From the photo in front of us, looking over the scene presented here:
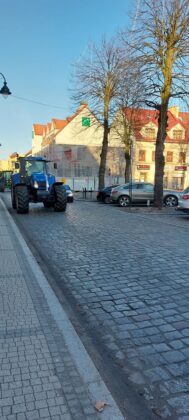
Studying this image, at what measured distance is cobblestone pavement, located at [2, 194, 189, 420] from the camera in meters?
2.81

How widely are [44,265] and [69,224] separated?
16.8 ft

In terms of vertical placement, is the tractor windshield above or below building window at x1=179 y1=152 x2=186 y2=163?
below

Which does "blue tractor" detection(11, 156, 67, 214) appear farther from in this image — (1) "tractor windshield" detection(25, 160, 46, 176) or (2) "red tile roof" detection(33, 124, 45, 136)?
(2) "red tile roof" detection(33, 124, 45, 136)

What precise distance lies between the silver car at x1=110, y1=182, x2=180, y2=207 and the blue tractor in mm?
6780

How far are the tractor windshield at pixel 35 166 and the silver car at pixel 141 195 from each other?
675 cm

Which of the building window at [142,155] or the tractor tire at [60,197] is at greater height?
the building window at [142,155]

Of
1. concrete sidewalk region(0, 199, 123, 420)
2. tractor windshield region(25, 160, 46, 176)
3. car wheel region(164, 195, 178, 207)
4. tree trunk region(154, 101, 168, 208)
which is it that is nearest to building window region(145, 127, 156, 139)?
car wheel region(164, 195, 178, 207)

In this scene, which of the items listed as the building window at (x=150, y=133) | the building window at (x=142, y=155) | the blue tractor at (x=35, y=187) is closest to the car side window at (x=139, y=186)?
the blue tractor at (x=35, y=187)

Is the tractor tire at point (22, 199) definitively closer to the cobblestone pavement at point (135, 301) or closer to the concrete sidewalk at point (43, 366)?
the cobblestone pavement at point (135, 301)

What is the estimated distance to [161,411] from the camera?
98.5 inches

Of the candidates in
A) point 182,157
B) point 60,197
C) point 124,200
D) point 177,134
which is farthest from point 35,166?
point 177,134

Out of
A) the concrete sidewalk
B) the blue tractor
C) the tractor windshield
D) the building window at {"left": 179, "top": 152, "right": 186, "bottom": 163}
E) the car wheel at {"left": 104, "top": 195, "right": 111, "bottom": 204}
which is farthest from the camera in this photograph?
the building window at {"left": 179, "top": 152, "right": 186, "bottom": 163}

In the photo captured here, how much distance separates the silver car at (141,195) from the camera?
829 inches

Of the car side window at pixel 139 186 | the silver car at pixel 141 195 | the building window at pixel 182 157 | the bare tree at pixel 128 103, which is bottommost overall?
the silver car at pixel 141 195
